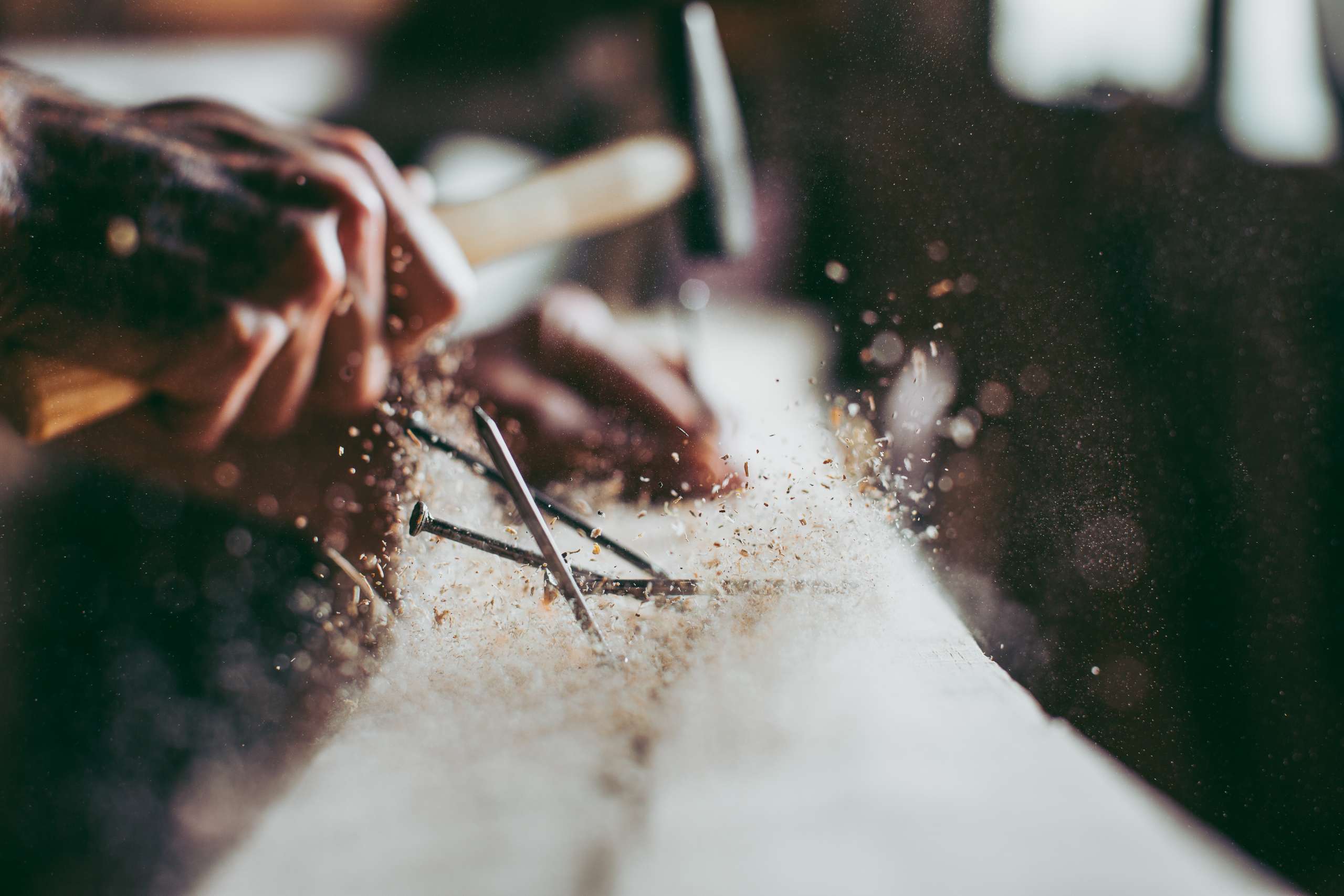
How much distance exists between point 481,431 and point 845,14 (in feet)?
1.21

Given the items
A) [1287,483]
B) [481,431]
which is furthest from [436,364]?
[1287,483]

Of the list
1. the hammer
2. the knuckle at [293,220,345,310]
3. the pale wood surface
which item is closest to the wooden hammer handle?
the hammer

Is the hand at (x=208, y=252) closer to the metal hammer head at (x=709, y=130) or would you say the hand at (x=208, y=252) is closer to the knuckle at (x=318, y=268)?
the knuckle at (x=318, y=268)

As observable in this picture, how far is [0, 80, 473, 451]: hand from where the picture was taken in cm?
36

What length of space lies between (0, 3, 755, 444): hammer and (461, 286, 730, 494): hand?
55 mm

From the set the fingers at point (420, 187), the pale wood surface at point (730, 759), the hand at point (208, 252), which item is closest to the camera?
the pale wood surface at point (730, 759)

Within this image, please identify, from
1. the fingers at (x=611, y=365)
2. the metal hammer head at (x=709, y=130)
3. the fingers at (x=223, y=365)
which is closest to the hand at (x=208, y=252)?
the fingers at (x=223, y=365)

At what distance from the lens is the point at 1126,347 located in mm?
384

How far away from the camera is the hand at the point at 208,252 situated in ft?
1.19

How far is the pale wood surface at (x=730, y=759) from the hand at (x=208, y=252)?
0.51ft

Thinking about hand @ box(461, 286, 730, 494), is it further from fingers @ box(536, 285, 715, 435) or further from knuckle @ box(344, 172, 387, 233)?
knuckle @ box(344, 172, 387, 233)

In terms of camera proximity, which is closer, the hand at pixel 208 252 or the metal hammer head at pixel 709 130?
the hand at pixel 208 252

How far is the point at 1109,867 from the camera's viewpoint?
0.24 meters

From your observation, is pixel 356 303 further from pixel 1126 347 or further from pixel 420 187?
pixel 1126 347
